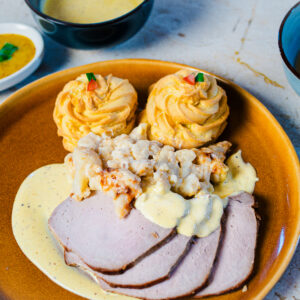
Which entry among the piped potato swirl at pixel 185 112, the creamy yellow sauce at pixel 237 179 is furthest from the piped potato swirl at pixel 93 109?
the creamy yellow sauce at pixel 237 179

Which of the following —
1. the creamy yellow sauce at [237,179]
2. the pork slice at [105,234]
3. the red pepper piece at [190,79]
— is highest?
the red pepper piece at [190,79]

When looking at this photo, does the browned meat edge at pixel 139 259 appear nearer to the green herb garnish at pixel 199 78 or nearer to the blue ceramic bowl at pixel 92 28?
the green herb garnish at pixel 199 78

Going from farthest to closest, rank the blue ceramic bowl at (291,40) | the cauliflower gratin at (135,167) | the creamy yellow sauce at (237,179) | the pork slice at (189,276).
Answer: the blue ceramic bowl at (291,40) < the creamy yellow sauce at (237,179) < the cauliflower gratin at (135,167) < the pork slice at (189,276)

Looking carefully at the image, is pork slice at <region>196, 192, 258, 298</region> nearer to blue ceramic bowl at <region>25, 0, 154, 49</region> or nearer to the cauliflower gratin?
the cauliflower gratin

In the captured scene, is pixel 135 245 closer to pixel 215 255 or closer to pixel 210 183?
pixel 215 255

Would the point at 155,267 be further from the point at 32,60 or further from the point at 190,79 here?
the point at 32,60

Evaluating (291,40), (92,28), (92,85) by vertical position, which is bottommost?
(92,85)

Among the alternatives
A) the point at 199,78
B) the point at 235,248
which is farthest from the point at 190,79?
the point at 235,248
